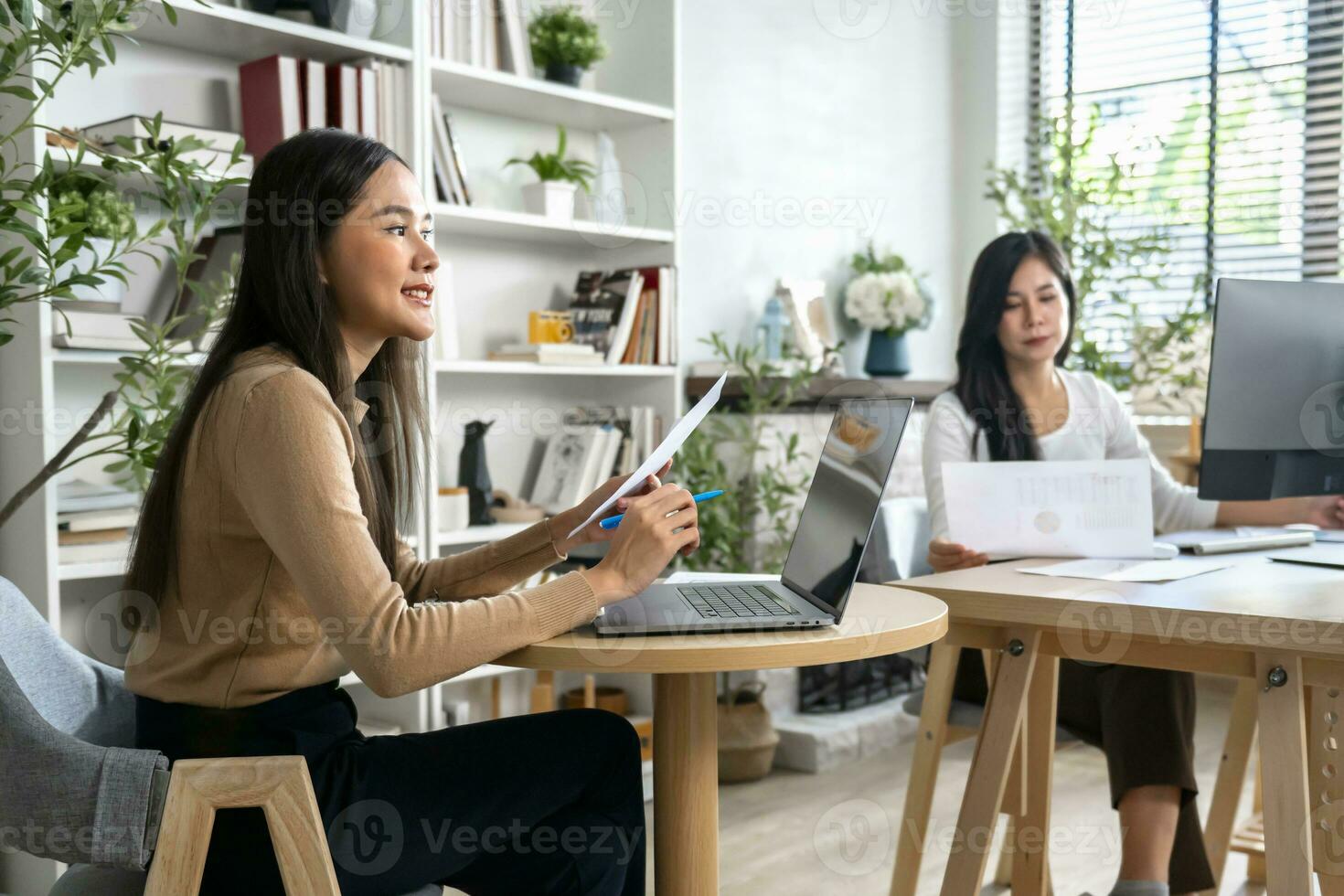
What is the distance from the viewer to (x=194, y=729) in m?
1.32

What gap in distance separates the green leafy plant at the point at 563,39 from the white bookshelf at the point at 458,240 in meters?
0.09

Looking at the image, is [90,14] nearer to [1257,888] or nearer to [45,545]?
[45,545]

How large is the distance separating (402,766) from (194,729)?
218mm

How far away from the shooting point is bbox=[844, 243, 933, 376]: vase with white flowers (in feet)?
13.4

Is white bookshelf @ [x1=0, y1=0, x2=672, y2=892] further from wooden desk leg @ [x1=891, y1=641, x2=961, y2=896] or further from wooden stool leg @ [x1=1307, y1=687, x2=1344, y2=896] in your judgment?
wooden stool leg @ [x1=1307, y1=687, x2=1344, y2=896]

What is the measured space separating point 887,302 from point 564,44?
144 centimetres

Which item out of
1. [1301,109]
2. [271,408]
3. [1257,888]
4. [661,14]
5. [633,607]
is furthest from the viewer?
[1301,109]

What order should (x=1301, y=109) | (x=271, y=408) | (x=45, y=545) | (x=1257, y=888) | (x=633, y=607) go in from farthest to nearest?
(x=1301, y=109) → (x=1257, y=888) → (x=45, y=545) → (x=633, y=607) → (x=271, y=408)

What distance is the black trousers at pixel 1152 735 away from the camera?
2002mm

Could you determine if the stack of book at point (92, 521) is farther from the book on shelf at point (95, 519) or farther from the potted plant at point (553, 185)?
the potted plant at point (553, 185)

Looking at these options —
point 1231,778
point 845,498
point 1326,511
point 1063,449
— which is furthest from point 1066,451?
point 845,498

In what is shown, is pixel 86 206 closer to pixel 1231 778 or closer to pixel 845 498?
pixel 845 498

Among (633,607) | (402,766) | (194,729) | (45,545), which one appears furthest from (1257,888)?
(45,545)

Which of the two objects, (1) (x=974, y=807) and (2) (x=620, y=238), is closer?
(1) (x=974, y=807)
